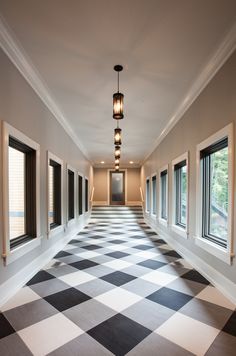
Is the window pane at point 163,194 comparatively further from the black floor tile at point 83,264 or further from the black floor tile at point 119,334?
the black floor tile at point 119,334

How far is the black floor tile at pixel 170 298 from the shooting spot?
250 centimetres

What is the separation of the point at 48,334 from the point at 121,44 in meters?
3.22

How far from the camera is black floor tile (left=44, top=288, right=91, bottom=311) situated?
97.3 inches

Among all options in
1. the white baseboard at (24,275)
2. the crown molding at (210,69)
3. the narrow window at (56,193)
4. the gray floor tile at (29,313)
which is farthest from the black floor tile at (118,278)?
the crown molding at (210,69)

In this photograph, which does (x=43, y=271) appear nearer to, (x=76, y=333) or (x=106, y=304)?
(x=106, y=304)

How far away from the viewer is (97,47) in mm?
2729

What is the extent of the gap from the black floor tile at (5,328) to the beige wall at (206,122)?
244 centimetres

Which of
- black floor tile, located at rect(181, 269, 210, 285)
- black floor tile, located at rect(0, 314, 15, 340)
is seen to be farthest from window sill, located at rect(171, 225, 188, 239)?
black floor tile, located at rect(0, 314, 15, 340)

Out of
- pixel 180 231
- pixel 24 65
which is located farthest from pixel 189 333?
pixel 24 65

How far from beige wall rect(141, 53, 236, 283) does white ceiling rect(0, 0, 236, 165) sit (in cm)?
30

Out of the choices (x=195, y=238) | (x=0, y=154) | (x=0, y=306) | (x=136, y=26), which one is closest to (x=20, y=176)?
(x=0, y=154)

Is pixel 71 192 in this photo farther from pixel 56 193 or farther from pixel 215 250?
pixel 215 250

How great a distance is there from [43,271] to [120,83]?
335 cm

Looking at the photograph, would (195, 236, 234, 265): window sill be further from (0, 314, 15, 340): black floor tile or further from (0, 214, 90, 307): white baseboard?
(0, 214, 90, 307): white baseboard
